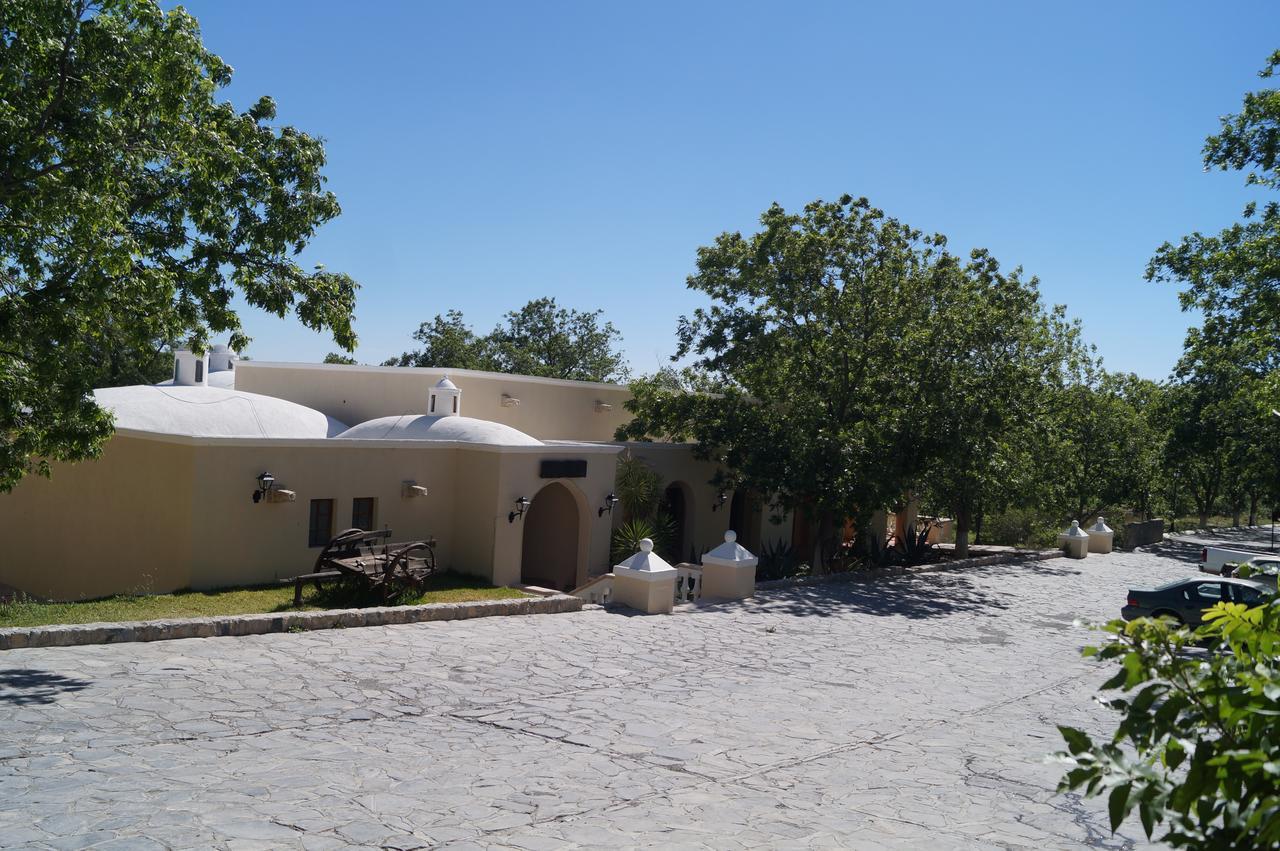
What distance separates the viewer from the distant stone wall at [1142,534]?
35250 mm

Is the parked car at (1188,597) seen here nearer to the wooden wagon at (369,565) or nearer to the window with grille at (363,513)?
the wooden wagon at (369,565)

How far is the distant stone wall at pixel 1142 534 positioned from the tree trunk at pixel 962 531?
876cm

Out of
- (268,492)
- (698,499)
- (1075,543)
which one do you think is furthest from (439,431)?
(1075,543)

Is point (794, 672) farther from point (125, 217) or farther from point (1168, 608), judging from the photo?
point (125, 217)

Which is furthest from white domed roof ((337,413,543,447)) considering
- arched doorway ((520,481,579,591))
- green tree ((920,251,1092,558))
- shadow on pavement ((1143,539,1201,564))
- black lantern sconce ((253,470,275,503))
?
shadow on pavement ((1143,539,1201,564))

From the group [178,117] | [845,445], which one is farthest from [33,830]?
[845,445]

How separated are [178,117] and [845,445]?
15676 millimetres

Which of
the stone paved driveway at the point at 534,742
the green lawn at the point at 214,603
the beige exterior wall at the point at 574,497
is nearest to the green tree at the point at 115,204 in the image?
the green lawn at the point at 214,603

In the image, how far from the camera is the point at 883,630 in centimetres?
1627

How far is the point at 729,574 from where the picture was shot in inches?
728

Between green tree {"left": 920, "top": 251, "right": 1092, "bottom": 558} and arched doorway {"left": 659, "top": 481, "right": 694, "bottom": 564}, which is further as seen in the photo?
arched doorway {"left": 659, "top": 481, "right": 694, "bottom": 564}

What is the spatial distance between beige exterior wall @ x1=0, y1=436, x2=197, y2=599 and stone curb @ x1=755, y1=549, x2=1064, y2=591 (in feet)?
36.8

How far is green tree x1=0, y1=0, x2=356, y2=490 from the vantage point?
10406 millimetres

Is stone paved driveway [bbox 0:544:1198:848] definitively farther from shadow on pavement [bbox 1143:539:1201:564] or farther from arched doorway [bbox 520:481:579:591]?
shadow on pavement [bbox 1143:539:1201:564]
